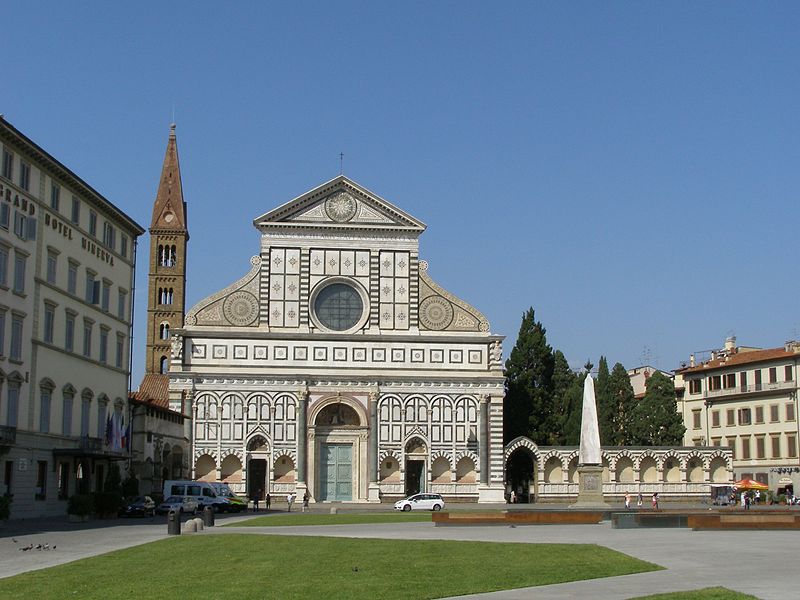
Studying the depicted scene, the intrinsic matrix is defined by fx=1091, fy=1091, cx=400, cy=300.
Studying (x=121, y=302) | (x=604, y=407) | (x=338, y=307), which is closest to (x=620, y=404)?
(x=604, y=407)

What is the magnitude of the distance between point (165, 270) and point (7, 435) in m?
57.9

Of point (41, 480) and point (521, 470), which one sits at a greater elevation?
point (521, 470)

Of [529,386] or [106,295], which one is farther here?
[529,386]

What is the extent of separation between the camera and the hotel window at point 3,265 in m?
40.8

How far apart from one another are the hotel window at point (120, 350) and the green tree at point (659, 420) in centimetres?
4001

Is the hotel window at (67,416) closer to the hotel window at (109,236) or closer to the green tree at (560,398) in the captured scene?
the hotel window at (109,236)

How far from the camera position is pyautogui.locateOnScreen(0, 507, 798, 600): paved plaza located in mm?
17234

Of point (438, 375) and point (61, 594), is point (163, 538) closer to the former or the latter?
point (61, 594)

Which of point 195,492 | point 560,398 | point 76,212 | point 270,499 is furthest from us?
point 560,398

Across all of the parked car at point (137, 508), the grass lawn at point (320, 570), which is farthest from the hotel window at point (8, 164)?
the grass lawn at point (320, 570)

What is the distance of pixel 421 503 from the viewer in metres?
60.8

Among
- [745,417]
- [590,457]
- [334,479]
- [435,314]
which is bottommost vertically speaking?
[334,479]

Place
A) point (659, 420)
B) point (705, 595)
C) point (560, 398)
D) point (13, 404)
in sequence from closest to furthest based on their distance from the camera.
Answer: point (705, 595) → point (13, 404) → point (659, 420) → point (560, 398)

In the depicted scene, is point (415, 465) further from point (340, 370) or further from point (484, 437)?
point (340, 370)
